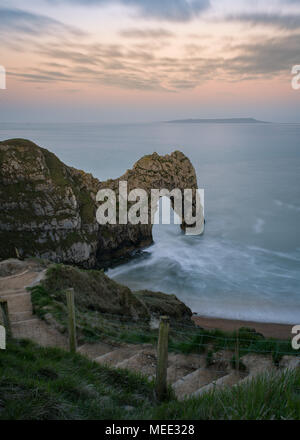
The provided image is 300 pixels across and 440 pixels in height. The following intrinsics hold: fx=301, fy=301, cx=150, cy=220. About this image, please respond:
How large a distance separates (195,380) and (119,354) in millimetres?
2511

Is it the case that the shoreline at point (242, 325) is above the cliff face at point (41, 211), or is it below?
below

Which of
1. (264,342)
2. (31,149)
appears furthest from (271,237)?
(264,342)

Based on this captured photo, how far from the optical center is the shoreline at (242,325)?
21.2m

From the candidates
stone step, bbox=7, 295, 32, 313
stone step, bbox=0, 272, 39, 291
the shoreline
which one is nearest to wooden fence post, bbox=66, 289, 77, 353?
stone step, bbox=7, 295, 32, 313

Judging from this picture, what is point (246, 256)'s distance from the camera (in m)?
40.2

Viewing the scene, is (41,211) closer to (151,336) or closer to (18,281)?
(18,281)

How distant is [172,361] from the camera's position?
7.83 meters

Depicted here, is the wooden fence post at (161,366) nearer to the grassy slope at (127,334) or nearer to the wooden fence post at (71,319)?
the wooden fence post at (71,319)

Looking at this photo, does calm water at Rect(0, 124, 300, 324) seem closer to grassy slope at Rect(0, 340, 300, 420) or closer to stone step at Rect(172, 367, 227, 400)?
stone step at Rect(172, 367, 227, 400)

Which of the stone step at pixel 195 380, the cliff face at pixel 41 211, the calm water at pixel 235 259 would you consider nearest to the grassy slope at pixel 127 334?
the stone step at pixel 195 380

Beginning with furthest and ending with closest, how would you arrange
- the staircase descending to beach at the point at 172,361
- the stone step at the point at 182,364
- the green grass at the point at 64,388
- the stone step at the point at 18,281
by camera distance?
the stone step at the point at 18,281 → the stone step at the point at 182,364 → the staircase descending to beach at the point at 172,361 → the green grass at the point at 64,388

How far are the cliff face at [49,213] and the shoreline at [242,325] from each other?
14.9 metres
